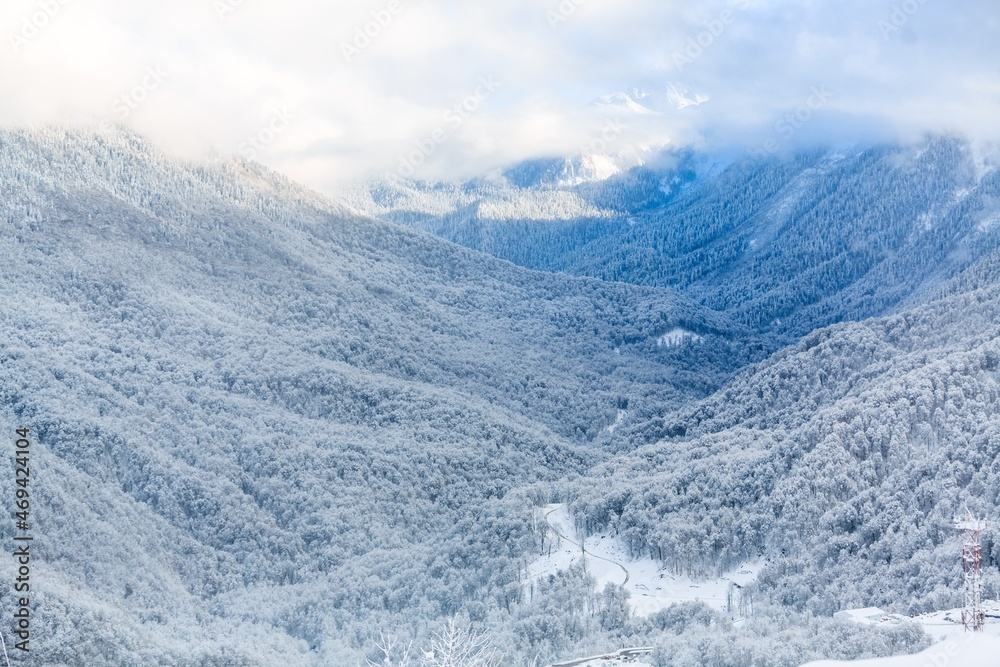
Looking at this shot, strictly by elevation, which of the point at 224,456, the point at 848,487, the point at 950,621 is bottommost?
the point at 950,621

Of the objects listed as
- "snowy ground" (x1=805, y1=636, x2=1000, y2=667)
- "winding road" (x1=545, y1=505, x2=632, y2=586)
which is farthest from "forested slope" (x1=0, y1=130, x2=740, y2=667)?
"snowy ground" (x1=805, y1=636, x2=1000, y2=667)

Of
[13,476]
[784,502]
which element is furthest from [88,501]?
[784,502]

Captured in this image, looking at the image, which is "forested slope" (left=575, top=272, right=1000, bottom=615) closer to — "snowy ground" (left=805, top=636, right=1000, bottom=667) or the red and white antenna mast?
the red and white antenna mast

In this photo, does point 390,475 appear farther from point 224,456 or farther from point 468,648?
point 468,648

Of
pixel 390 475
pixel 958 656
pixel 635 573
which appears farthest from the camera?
pixel 390 475

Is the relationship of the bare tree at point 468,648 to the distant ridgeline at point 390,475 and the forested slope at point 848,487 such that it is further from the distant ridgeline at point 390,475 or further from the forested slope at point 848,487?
the forested slope at point 848,487

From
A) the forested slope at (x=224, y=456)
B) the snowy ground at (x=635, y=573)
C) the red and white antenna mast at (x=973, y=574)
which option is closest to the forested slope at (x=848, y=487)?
the snowy ground at (x=635, y=573)

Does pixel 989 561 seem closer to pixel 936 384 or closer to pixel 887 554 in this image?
pixel 887 554

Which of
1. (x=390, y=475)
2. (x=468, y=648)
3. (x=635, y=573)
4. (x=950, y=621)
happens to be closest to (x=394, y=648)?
(x=468, y=648)
